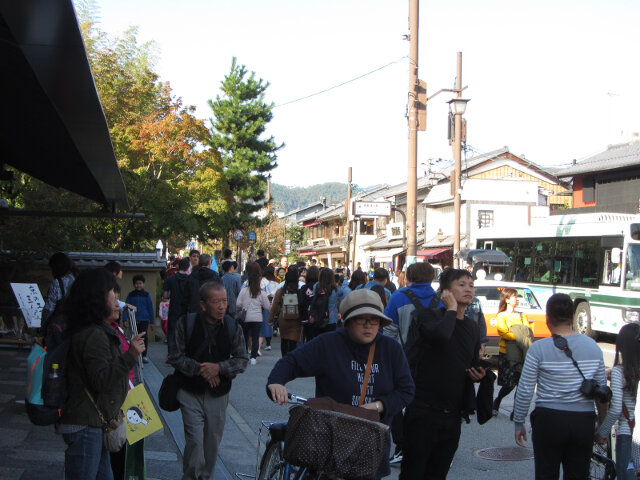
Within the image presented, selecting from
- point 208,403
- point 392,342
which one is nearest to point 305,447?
point 392,342

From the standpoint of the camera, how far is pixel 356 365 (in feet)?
12.3

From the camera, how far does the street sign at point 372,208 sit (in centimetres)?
2450

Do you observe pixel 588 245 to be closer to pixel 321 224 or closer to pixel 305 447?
pixel 305 447

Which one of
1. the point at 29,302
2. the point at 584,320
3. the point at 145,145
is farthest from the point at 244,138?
the point at 29,302

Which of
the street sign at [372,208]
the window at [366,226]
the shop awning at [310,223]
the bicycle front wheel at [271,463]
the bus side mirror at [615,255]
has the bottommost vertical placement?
the bicycle front wheel at [271,463]

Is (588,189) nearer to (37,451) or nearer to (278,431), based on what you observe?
(37,451)

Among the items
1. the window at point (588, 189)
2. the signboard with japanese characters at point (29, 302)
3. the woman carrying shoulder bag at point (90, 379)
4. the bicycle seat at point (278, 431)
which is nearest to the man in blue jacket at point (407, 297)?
the bicycle seat at point (278, 431)

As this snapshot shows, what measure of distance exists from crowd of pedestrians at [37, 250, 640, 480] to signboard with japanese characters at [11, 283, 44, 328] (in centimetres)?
345

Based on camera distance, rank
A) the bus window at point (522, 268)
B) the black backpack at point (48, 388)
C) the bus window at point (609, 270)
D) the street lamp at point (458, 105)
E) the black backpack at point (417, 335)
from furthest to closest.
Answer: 1. the bus window at point (522, 268)
2. the street lamp at point (458, 105)
3. the bus window at point (609, 270)
4. the black backpack at point (417, 335)
5. the black backpack at point (48, 388)

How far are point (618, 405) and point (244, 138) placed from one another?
42.5 metres

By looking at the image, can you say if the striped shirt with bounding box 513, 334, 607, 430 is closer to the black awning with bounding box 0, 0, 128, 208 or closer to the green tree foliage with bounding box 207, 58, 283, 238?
the black awning with bounding box 0, 0, 128, 208

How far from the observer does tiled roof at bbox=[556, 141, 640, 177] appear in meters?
33.8

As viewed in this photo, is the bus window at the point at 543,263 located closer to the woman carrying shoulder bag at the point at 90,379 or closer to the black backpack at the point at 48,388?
the woman carrying shoulder bag at the point at 90,379

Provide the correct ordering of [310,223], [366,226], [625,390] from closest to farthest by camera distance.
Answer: [625,390], [366,226], [310,223]
